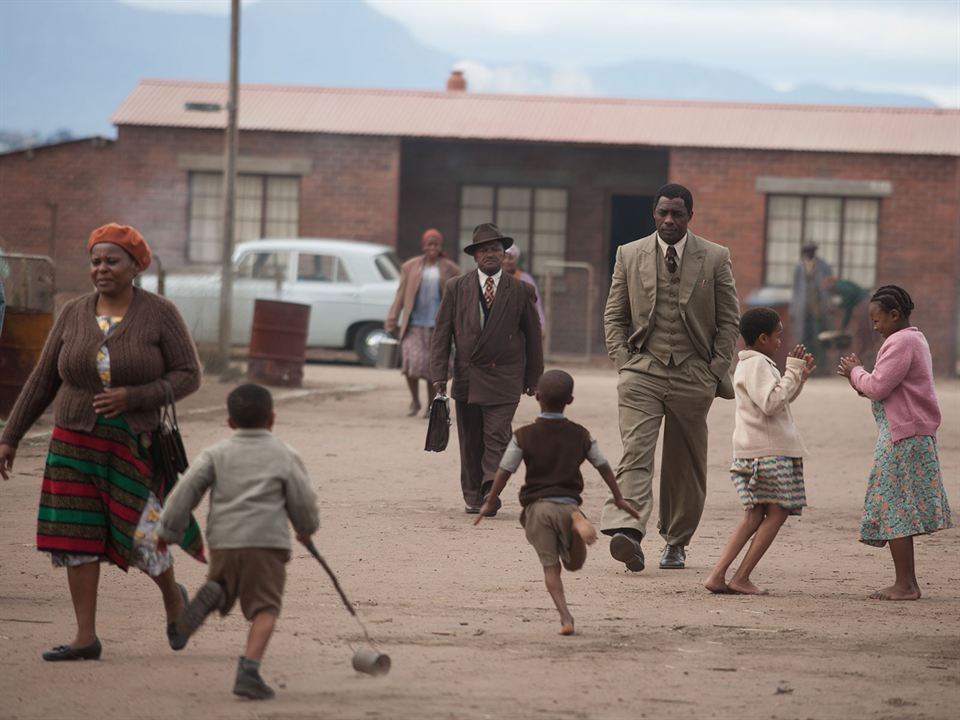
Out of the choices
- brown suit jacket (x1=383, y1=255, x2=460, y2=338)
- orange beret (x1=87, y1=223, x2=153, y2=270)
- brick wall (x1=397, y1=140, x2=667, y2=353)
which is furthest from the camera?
brick wall (x1=397, y1=140, x2=667, y2=353)

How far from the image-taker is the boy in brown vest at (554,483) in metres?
6.58

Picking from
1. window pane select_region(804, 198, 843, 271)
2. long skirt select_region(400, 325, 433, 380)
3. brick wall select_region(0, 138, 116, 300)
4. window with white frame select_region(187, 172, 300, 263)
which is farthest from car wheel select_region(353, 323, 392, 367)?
long skirt select_region(400, 325, 433, 380)

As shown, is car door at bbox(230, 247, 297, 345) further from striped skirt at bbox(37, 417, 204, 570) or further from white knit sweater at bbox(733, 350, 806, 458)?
striped skirt at bbox(37, 417, 204, 570)

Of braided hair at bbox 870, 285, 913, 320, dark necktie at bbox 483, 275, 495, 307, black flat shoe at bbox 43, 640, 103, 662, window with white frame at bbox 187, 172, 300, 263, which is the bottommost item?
black flat shoe at bbox 43, 640, 103, 662

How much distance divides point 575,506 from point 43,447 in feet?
24.6

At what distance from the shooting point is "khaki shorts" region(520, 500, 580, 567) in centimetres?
658

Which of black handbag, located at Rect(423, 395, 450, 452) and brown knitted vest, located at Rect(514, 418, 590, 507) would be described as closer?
brown knitted vest, located at Rect(514, 418, 590, 507)

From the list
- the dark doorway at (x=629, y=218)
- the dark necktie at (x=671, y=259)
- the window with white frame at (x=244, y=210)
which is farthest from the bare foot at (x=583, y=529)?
the dark doorway at (x=629, y=218)

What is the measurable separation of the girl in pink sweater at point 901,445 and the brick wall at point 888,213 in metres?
19.9

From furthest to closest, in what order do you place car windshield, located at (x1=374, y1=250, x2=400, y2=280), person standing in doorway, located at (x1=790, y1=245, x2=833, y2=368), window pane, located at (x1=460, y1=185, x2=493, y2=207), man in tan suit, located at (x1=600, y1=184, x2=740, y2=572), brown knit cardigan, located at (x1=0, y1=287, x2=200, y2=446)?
1. window pane, located at (x1=460, y1=185, x2=493, y2=207)
2. person standing in doorway, located at (x1=790, y1=245, x2=833, y2=368)
3. car windshield, located at (x1=374, y1=250, x2=400, y2=280)
4. man in tan suit, located at (x1=600, y1=184, x2=740, y2=572)
5. brown knit cardigan, located at (x1=0, y1=287, x2=200, y2=446)

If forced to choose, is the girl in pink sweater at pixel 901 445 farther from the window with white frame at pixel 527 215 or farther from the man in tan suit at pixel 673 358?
the window with white frame at pixel 527 215

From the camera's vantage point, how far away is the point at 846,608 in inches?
291

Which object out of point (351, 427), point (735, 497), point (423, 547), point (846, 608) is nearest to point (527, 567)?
point (423, 547)

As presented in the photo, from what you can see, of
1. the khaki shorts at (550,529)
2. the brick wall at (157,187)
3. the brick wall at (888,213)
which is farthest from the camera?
the brick wall at (157,187)
